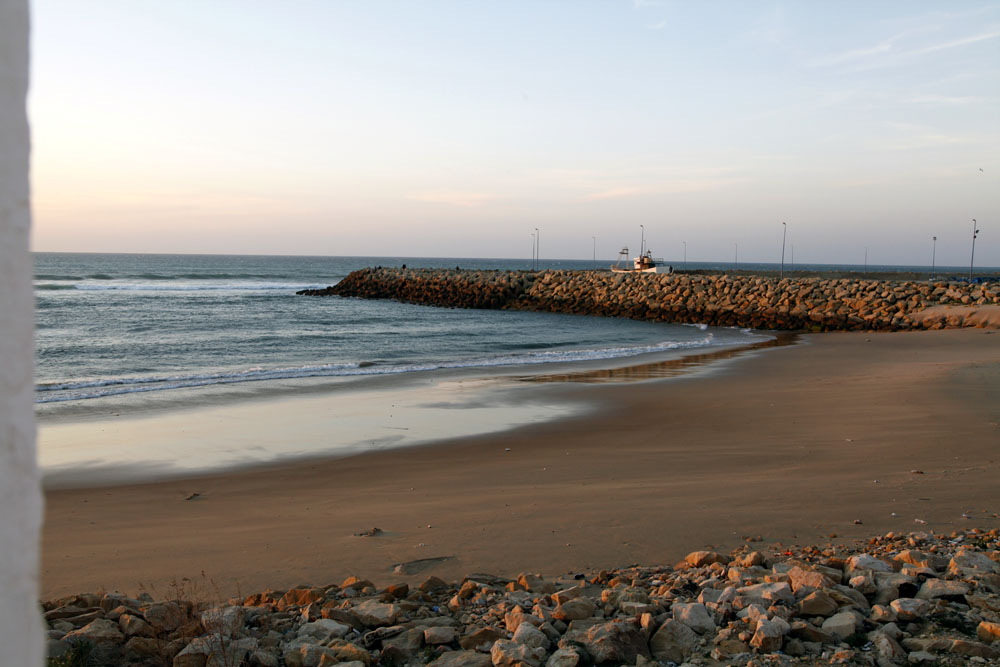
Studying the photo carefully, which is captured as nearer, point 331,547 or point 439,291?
point 331,547

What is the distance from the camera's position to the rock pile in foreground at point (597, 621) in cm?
396

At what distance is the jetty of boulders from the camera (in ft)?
101

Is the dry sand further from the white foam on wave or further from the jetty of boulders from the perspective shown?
the jetty of boulders

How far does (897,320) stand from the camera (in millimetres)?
30281

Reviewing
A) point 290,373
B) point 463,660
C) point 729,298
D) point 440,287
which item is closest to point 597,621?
point 463,660

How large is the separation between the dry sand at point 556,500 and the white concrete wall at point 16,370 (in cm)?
489

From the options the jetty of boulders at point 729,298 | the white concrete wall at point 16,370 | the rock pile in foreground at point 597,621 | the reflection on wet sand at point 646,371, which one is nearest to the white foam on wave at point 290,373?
the reflection on wet sand at point 646,371

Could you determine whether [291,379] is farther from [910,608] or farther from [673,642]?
[910,608]

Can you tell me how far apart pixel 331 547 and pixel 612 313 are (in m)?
36.1

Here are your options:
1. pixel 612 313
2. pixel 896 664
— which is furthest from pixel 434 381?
pixel 612 313

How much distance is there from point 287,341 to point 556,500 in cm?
2085

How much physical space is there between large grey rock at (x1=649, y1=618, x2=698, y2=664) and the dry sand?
153cm

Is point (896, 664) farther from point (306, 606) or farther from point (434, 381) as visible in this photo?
point (434, 381)

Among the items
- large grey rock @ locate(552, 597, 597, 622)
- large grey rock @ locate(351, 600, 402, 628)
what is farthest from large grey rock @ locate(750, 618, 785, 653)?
large grey rock @ locate(351, 600, 402, 628)
